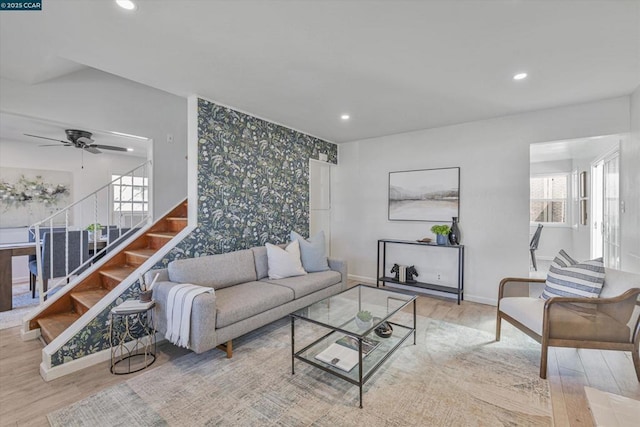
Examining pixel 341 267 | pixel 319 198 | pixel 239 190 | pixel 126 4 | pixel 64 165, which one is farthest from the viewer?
pixel 64 165

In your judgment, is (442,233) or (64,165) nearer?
(442,233)

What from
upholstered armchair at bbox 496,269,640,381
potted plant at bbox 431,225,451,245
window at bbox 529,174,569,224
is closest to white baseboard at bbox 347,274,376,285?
potted plant at bbox 431,225,451,245

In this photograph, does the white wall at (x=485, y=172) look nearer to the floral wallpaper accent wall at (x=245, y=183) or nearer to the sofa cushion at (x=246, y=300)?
the floral wallpaper accent wall at (x=245, y=183)

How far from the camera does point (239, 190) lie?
350 cm

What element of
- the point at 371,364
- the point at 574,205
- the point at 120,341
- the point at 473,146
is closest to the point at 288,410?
the point at 371,364

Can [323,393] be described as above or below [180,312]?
below

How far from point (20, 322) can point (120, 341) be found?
172 cm

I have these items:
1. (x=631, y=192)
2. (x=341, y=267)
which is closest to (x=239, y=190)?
(x=341, y=267)

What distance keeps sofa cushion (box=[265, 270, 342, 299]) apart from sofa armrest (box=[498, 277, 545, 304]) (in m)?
1.82

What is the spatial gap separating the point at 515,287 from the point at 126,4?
12.3 feet

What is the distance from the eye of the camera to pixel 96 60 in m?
2.30

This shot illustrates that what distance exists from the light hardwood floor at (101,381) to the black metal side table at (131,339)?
85mm

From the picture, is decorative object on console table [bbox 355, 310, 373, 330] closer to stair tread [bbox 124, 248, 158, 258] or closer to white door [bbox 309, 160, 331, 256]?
stair tread [bbox 124, 248, 158, 258]

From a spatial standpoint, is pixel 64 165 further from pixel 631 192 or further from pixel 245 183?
pixel 631 192
